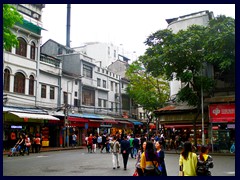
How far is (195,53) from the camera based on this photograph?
24500mm

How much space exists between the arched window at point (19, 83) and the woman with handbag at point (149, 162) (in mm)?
22922

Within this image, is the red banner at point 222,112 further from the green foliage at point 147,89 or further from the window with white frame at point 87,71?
the window with white frame at point 87,71

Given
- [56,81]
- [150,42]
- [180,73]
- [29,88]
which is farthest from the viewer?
[56,81]

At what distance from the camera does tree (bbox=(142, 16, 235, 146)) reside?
75.1 feet

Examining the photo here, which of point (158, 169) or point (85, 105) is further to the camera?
point (85, 105)

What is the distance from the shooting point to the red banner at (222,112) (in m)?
25.2

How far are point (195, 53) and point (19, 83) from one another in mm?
16090

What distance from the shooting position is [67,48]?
42.5 m

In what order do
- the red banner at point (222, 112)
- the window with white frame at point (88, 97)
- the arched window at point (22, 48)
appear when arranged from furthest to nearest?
the window with white frame at point (88, 97)
the arched window at point (22, 48)
the red banner at point (222, 112)

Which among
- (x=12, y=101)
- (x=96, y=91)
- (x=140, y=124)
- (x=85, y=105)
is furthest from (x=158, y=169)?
(x=140, y=124)

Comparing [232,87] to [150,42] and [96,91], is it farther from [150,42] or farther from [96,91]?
[96,91]

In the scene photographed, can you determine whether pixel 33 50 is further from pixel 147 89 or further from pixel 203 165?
pixel 203 165

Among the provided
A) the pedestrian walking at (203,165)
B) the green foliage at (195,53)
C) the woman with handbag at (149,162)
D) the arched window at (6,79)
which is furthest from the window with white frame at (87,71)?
the pedestrian walking at (203,165)

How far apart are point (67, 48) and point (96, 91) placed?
695cm
